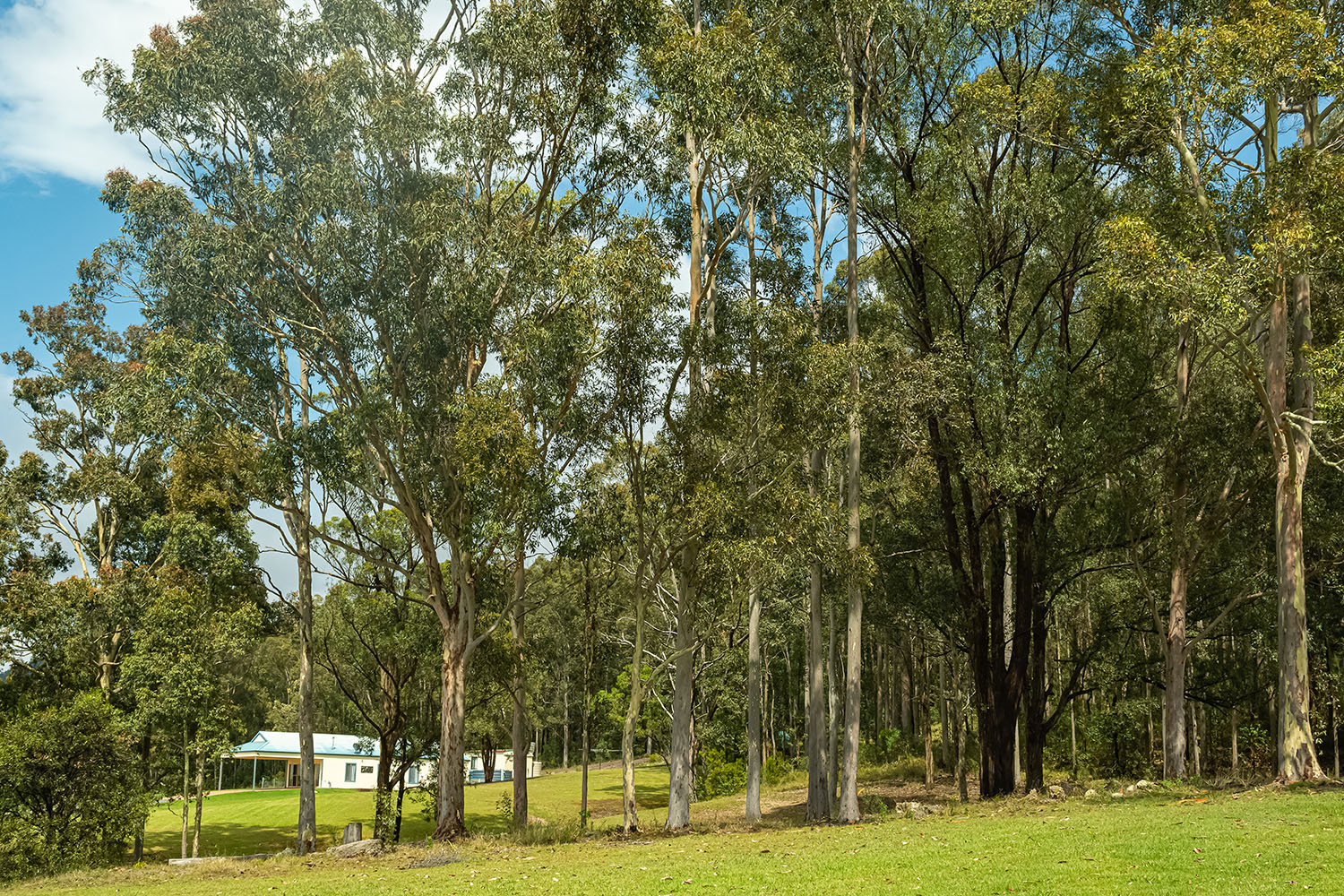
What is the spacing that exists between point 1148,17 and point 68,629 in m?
33.6

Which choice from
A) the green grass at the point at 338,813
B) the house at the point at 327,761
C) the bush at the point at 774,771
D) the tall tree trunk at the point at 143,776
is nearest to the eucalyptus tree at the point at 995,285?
the tall tree trunk at the point at 143,776

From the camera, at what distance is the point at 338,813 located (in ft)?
137

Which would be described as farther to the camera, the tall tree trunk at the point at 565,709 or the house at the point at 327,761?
the house at the point at 327,761

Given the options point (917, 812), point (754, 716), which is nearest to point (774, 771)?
point (754, 716)

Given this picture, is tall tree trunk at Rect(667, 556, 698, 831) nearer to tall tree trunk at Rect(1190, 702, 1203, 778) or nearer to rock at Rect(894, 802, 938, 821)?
rock at Rect(894, 802, 938, 821)

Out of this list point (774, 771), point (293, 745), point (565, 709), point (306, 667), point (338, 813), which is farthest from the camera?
point (293, 745)

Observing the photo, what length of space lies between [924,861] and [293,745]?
183 ft

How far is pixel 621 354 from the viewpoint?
64.3ft

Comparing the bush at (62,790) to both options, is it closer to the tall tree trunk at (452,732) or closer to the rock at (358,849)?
the rock at (358,849)

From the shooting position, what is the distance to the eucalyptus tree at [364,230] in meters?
20.9

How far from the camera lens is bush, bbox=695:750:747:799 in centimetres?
3691

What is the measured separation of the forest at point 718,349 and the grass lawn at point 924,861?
2.89m

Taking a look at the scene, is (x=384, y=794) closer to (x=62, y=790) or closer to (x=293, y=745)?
(x=62, y=790)

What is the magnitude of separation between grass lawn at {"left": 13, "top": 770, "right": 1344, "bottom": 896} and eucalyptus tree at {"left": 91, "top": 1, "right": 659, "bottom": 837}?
6306 millimetres
